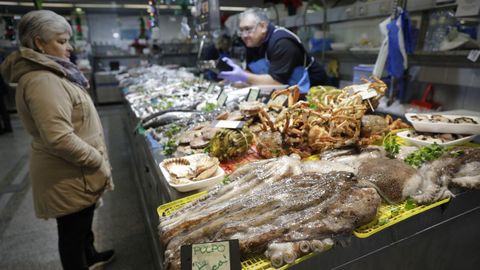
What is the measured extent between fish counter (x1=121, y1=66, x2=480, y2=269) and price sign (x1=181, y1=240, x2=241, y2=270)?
46 millimetres

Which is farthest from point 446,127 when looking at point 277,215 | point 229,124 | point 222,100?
point 222,100

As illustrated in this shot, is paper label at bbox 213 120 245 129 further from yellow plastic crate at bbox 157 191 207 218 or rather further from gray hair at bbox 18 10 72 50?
gray hair at bbox 18 10 72 50

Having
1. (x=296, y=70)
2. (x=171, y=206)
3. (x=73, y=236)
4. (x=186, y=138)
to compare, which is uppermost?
(x=296, y=70)

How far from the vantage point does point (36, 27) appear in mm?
1931

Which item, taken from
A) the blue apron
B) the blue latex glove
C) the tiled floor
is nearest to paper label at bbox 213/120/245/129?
the tiled floor

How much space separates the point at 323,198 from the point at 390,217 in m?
0.33

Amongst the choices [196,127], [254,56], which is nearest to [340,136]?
[196,127]

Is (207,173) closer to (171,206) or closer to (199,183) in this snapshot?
(199,183)

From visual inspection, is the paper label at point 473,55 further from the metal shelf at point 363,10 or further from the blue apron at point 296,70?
the blue apron at point 296,70

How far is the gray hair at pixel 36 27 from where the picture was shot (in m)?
1.93

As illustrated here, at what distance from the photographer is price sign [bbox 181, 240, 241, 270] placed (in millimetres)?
1031

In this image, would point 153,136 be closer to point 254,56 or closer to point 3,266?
point 3,266

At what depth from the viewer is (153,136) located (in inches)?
102

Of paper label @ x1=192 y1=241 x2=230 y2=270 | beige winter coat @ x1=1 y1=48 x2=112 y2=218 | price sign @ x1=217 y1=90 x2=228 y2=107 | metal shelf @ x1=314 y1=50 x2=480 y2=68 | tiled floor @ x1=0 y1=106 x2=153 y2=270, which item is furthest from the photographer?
metal shelf @ x1=314 y1=50 x2=480 y2=68
